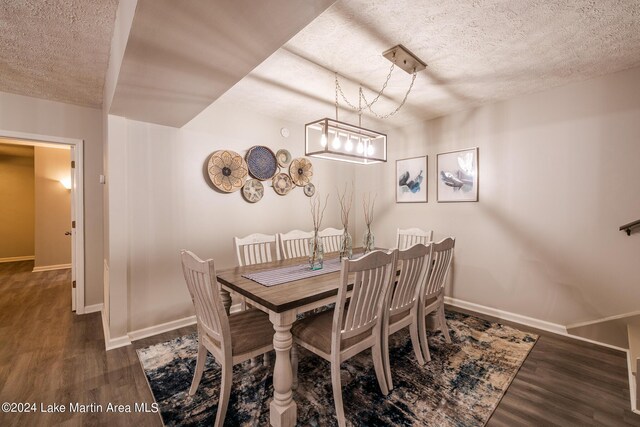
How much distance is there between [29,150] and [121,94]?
5.81m

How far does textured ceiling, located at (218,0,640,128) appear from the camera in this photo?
164 centimetres

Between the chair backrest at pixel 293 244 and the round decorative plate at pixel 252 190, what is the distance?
676 millimetres

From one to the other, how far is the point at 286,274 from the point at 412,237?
1.73 metres

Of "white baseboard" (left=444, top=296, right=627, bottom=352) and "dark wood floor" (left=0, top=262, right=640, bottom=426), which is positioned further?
"white baseboard" (left=444, top=296, right=627, bottom=352)

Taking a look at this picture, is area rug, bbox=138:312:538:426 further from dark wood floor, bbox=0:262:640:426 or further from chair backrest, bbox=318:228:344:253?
chair backrest, bbox=318:228:344:253

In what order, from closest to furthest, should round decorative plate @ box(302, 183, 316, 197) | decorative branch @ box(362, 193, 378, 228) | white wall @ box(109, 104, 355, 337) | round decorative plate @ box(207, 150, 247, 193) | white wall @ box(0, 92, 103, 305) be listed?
white wall @ box(109, 104, 355, 337) < white wall @ box(0, 92, 103, 305) < round decorative plate @ box(207, 150, 247, 193) < round decorative plate @ box(302, 183, 316, 197) < decorative branch @ box(362, 193, 378, 228)

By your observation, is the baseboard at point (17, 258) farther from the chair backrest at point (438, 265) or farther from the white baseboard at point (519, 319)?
the white baseboard at point (519, 319)

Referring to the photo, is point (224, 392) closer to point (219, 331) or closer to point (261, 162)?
point (219, 331)

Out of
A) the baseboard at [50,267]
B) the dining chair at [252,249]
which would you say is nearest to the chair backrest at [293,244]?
the dining chair at [252,249]

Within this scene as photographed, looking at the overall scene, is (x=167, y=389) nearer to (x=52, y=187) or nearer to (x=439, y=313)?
(x=439, y=313)

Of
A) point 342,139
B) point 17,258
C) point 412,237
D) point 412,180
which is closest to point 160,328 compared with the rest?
point 342,139

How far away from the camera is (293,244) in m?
3.03

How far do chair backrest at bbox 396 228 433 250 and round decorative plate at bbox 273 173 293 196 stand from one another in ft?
5.05

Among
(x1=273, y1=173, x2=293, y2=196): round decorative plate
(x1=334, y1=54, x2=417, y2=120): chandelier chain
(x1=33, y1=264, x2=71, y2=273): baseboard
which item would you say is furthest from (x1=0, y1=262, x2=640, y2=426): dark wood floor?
(x1=33, y1=264, x2=71, y2=273): baseboard
